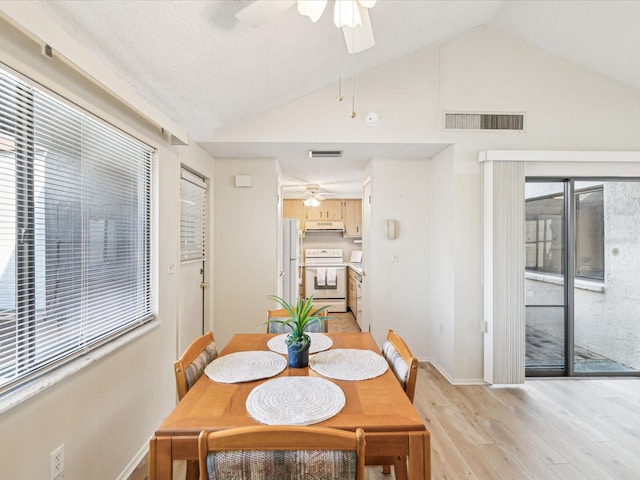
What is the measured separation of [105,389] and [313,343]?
112cm

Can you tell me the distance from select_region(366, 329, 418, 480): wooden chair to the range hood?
4631 mm

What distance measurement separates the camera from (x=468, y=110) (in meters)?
3.08

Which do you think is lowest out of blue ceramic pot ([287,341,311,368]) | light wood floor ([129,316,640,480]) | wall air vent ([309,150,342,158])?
light wood floor ([129,316,640,480])

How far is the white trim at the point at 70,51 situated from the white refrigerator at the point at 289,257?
8.42 feet

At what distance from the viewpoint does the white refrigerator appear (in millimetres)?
4426

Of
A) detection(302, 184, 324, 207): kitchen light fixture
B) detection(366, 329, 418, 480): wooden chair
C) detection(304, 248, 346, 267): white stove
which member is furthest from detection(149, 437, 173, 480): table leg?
detection(304, 248, 346, 267): white stove

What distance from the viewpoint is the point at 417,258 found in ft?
12.0

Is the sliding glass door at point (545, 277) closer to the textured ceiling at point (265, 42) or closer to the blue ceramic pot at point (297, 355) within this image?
the textured ceiling at point (265, 42)

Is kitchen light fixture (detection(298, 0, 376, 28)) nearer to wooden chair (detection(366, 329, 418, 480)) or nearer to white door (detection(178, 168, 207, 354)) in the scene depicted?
wooden chair (detection(366, 329, 418, 480))

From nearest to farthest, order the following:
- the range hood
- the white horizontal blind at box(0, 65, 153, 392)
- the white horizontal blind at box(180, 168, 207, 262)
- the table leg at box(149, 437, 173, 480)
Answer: the table leg at box(149, 437, 173, 480) < the white horizontal blind at box(0, 65, 153, 392) < the white horizontal blind at box(180, 168, 207, 262) < the range hood

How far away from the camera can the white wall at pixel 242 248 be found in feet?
11.9

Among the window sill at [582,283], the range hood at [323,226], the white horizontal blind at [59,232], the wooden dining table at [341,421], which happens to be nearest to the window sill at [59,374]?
the white horizontal blind at [59,232]

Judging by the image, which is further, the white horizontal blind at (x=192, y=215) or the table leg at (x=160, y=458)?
the white horizontal blind at (x=192, y=215)

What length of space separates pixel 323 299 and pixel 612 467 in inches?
177
